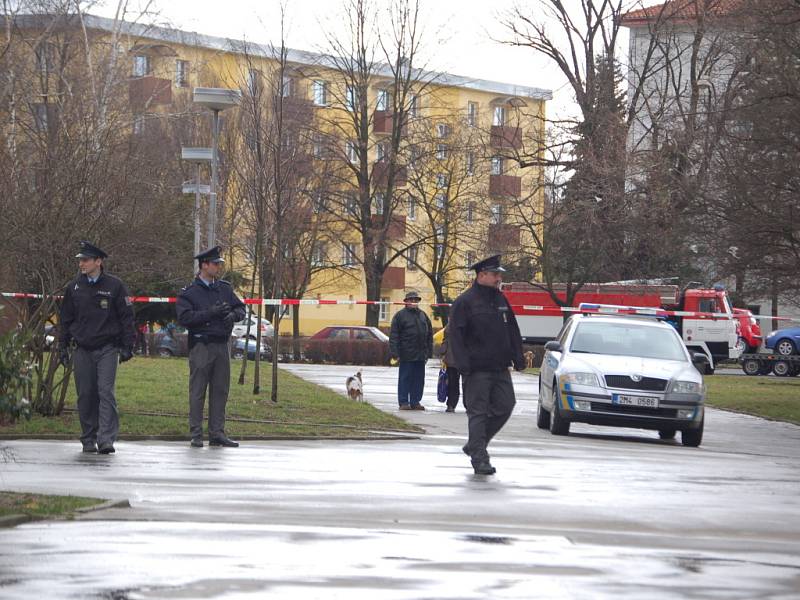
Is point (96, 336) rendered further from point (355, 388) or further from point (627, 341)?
point (355, 388)

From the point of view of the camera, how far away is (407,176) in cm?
6094

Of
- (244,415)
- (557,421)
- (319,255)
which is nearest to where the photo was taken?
(557,421)

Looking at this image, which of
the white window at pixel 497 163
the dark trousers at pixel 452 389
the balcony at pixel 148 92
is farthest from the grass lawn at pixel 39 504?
the white window at pixel 497 163

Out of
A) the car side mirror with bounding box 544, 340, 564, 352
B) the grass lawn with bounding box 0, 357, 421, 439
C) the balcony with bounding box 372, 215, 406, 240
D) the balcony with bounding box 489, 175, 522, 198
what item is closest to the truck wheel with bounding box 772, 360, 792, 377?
the balcony with bounding box 489, 175, 522, 198

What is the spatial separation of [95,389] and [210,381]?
1.26m

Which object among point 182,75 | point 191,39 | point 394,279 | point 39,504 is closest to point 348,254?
point 394,279

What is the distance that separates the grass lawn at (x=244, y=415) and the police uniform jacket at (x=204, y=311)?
1575 mm

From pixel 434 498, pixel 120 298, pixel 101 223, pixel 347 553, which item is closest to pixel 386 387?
pixel 101 223

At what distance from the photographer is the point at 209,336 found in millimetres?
15195

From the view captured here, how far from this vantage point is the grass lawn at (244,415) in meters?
16.7

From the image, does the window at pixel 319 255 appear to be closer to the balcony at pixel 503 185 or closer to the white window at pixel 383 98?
the white window at pixel 383 98

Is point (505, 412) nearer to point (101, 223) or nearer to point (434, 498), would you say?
point (434, 498)

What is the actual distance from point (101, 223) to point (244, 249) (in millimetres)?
38888

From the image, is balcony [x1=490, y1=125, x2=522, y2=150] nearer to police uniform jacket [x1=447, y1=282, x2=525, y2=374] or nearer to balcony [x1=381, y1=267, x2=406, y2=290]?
balcony [x1=381, y1=267, x2=406, y2=290]
